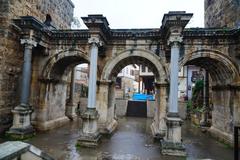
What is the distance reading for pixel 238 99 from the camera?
25.1ft

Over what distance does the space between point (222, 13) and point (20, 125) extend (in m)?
11.6

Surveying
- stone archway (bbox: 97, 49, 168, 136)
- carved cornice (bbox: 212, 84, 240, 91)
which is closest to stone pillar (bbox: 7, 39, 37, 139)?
stone archway (bbox: 97, 49, 168, 136)

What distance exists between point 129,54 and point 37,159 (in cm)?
649

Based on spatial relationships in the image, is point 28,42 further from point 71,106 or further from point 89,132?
point 71,106

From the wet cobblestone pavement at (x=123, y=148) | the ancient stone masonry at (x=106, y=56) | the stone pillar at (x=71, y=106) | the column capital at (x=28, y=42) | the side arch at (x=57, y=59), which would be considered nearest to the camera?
the wet cobblestone pavement at (x=123, y=148)

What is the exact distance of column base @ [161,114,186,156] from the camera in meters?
6.51

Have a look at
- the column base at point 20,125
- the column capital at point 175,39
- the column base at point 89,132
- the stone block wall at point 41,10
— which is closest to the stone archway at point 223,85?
the column capital at point 175,39

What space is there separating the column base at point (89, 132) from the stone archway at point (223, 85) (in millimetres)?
4826

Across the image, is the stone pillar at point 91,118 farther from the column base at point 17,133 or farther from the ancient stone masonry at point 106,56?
the column base at point 17,133

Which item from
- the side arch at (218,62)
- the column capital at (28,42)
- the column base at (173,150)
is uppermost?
the column capital at (28,42)

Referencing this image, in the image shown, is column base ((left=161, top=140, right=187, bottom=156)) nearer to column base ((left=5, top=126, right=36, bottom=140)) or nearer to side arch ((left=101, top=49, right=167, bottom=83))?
side arch ((left=101, top=49, right=167, bottom=83))

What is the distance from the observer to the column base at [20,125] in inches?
295

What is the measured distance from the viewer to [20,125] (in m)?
7.73

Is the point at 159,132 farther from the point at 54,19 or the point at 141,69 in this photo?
the point at 141,69
